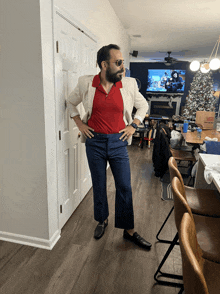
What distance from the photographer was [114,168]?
183 cm

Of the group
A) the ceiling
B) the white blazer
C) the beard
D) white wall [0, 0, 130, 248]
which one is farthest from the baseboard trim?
the ceiling

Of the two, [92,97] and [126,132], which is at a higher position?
[92,97]

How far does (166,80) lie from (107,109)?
8251 millimetres

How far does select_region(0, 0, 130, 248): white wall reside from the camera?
1.49 meters

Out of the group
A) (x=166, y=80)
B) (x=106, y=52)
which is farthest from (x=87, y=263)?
(x=166, y=80)

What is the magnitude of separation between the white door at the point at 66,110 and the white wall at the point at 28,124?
0.37 ft

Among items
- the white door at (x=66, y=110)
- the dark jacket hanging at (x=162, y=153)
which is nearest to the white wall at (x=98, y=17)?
the white door at (x=66, y=110)

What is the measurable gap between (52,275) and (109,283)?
1.34 ft

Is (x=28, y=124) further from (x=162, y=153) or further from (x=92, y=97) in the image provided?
(x=162, y=153)

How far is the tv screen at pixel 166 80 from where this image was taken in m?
9.07

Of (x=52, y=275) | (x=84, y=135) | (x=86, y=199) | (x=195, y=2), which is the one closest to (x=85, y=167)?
(x=86, y=199)

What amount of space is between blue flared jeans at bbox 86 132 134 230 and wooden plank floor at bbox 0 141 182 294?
0.24 metres

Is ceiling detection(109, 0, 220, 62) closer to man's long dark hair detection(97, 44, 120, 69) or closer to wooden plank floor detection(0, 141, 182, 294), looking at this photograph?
man's long dark hair detection(97, 44, 120, 69)

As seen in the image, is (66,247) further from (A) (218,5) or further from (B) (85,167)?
(A) (218,5)
